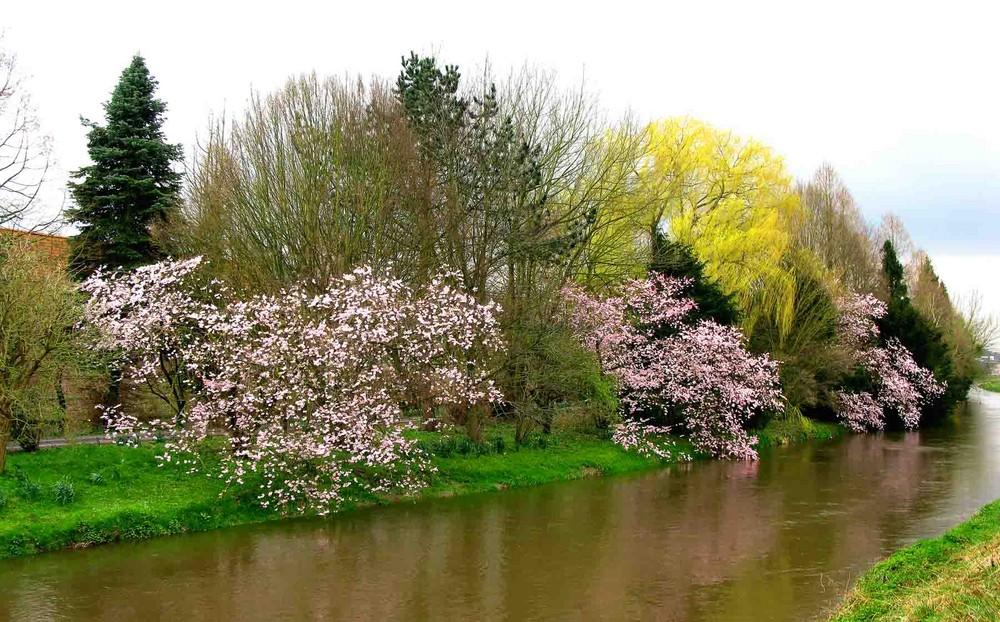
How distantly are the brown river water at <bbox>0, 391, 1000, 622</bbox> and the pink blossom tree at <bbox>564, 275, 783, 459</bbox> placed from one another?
579 centimetres

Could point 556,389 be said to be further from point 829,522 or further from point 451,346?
point 829,522

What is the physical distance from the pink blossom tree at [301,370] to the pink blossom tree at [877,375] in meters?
24.8

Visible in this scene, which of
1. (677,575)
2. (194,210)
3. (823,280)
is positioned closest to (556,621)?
(677,575)

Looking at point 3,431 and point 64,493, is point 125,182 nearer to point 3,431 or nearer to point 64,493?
point 3,431

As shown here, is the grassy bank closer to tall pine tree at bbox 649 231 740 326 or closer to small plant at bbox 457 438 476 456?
small plant at bbox 457 438 476 456

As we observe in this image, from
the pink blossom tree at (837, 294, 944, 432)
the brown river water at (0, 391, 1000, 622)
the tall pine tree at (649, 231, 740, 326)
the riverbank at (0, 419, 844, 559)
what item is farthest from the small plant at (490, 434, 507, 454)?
the pink blossom tree at (837, 294, 944, 432)

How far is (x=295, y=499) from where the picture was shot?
18750 millimetres

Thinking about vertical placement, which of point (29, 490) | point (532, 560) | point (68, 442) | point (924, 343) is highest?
point (924, 343)

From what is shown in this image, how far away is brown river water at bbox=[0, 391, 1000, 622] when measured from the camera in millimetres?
12203

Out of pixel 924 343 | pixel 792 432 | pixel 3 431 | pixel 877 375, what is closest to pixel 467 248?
pixel 3 431

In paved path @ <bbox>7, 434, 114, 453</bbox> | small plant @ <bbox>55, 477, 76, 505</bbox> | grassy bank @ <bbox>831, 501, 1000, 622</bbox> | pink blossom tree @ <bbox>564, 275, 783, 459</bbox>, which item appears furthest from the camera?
pink blossom tree @ <bbox>564, 275, 783, 459</bbox>

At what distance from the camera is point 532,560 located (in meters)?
15.0

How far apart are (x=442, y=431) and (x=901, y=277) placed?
4000cm

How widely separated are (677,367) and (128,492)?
737 inches
